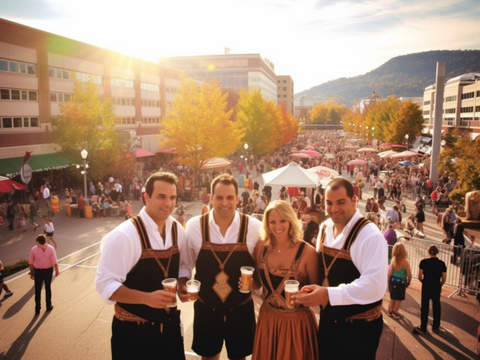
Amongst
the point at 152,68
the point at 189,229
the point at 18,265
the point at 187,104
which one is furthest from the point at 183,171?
the point at 189,229

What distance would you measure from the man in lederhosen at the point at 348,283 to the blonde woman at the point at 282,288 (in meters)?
0.15

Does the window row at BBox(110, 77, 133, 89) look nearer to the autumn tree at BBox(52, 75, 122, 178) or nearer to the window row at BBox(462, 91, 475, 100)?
the autumn tree at BBox(52, 75, 122, 178)

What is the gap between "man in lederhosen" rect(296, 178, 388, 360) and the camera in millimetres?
3438

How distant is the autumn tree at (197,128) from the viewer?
27375 millimetres

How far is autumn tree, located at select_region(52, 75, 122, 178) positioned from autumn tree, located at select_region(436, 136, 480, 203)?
21.8 m

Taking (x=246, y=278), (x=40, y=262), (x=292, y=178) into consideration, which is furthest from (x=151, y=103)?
(x=246, y=278)

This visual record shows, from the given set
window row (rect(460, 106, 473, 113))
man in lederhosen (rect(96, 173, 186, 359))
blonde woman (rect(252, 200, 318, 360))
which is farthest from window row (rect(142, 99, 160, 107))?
window row (rect(460, 106, 473, 113))

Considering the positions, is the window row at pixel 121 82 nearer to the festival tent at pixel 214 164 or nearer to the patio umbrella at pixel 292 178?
the festival tent at pixel 214 164

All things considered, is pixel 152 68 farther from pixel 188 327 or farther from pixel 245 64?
pixel 245 64

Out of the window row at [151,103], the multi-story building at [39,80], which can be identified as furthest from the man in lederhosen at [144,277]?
the window row at [151,103]

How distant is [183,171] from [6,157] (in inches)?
567

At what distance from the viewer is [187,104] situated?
2778 centimetres

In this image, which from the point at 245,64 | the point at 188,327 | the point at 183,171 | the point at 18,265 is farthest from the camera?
the point at 245,64

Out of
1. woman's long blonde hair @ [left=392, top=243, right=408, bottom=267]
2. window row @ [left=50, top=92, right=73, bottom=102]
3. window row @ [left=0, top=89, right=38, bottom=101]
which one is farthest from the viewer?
window row @ [left=50, top=92, right=73, bottom=102]
